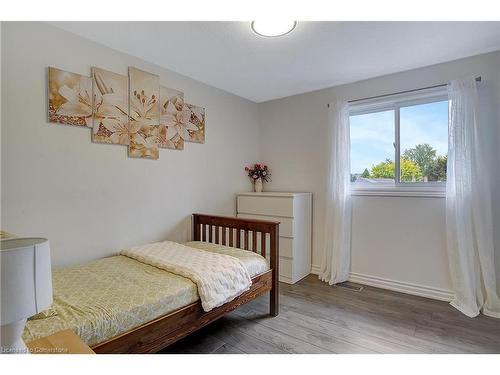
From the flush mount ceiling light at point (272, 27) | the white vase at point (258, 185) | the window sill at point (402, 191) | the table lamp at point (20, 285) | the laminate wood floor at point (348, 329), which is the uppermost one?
the flush mount ceiling light at point (272, 27)

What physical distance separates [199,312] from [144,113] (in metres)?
1.77

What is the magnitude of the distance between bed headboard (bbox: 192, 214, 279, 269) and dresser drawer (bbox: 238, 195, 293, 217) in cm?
32

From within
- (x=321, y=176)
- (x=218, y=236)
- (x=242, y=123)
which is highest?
(x=242, y=123)

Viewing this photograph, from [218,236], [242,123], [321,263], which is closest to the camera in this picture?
[218,236]

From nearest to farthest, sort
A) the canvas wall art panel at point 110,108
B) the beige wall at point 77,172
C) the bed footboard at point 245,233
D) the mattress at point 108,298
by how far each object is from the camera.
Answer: the mattress at point 108,298 → the beige wall at point 77,172 → the canvas wall art panel at point 110,108 → the bed footboard at point 245,233

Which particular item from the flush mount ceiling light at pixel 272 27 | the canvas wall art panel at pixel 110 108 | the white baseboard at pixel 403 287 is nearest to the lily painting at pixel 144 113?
the canvas wall art panel at pixel 110 108

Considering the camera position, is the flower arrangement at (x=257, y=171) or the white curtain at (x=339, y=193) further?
the flower arrangement at (x=257, y=171)

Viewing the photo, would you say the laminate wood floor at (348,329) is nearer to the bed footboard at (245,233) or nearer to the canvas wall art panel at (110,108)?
the bed footboard at (245,233)

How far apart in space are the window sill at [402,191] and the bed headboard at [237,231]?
1156 mm

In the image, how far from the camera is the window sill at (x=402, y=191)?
2484 millimetres
